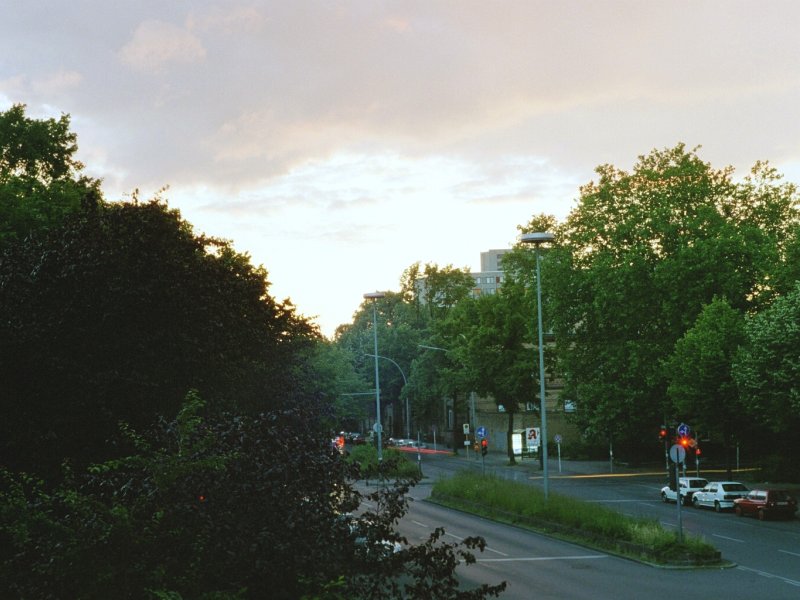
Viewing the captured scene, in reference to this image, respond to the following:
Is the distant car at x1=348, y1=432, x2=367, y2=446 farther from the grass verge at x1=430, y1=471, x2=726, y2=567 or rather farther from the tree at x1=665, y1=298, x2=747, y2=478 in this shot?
the tree at x1=665, y1=298, x2=747, y2=478

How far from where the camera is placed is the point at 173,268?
962 inches

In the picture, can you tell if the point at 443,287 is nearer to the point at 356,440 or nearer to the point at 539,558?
the point at 356,440

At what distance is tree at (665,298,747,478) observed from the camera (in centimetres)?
4909

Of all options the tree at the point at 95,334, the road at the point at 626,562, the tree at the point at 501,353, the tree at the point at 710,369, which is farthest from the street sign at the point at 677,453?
the tree at the point at 501,353

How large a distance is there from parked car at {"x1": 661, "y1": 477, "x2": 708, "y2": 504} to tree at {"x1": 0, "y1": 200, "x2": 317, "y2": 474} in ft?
95.5

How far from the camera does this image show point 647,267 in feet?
181

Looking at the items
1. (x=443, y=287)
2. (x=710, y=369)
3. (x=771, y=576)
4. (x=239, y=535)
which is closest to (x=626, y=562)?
(x=771, y=576)

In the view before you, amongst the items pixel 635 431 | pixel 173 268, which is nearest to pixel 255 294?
pixel 173 268

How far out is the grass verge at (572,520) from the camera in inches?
1087

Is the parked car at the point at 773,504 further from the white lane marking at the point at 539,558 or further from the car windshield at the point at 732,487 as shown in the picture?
the white lane marking at the point at 539,558

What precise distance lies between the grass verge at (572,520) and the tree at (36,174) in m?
18.6

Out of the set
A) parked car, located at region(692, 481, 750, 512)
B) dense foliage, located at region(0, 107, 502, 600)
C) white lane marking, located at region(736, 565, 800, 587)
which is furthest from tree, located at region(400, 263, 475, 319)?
white lane marking, located at region(736, 565, 800, 587)

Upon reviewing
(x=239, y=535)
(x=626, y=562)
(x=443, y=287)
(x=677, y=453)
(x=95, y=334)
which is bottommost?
(x=626, y=562)

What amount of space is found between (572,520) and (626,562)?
5405 mm
